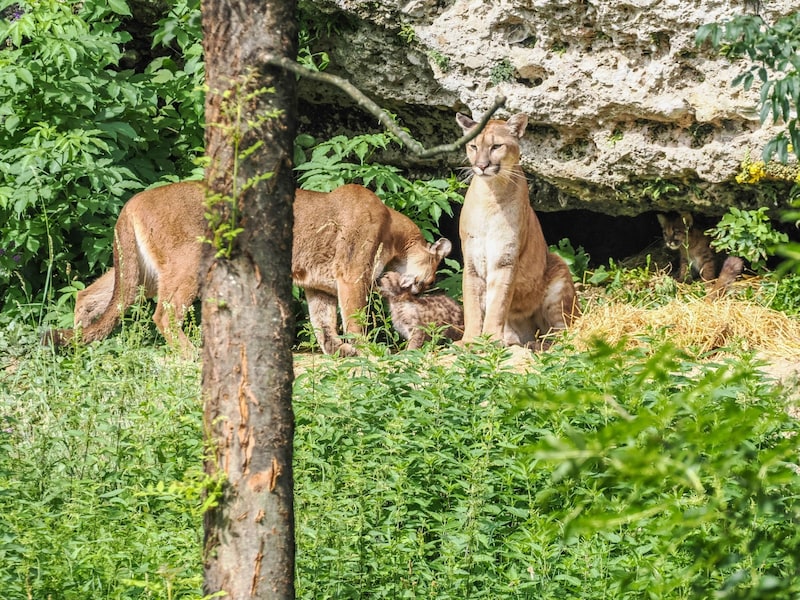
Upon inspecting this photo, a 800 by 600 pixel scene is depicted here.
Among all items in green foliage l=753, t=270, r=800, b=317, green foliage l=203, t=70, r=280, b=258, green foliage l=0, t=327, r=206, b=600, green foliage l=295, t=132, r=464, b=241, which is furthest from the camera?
green foliage l=295, t=132, r=464, b=241

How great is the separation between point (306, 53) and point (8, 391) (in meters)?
4.06

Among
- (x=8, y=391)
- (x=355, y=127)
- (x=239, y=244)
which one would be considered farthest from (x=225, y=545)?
(x=355, y=127)

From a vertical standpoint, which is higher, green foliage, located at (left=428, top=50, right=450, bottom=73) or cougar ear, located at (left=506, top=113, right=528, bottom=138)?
green foliage, located at (left=428, top=50, right=450, bottom=73)

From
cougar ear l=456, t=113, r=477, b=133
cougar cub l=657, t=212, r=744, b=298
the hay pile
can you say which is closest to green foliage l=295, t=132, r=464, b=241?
cougar ear l=456, t=113, r=477, b=133

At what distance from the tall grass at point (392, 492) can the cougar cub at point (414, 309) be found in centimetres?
311

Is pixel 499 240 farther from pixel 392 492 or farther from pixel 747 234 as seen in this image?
pixel 392 492

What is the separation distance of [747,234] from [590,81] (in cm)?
181

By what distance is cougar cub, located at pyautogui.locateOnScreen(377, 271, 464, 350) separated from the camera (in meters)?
8.71

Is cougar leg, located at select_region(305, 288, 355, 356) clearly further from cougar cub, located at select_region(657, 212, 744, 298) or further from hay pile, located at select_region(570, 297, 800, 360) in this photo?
cougar cub, located at select_region(657, 212, 744, 298)

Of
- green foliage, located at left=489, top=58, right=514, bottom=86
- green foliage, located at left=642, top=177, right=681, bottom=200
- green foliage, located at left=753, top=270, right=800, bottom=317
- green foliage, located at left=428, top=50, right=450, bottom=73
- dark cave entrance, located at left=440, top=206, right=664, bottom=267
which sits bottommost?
green foliage, located at left=753, top=270, right=800, bottom=317

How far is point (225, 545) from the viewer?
3.04 metres

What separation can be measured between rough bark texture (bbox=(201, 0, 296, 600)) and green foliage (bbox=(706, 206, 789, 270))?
249 inches

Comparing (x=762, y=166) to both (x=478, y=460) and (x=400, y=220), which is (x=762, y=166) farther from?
(x=478, y=460)

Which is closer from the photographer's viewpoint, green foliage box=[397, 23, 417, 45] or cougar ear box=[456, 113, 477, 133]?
cougar ear box=[456, 113, 477, 133]
